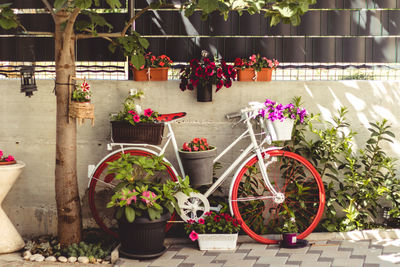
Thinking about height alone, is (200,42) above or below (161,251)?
above

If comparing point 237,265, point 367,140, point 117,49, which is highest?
point 117,49

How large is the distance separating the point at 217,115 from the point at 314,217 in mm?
1418

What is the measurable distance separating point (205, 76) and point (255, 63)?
57cm

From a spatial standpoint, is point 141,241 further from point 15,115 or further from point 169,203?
point 15,115

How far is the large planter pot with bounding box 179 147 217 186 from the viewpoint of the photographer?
568cm

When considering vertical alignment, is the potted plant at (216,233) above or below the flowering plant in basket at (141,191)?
below

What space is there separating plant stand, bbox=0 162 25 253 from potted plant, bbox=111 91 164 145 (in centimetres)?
100

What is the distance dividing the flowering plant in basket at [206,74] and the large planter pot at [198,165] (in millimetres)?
695

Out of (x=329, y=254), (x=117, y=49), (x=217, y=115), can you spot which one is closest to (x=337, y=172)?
(x=329, y=254)

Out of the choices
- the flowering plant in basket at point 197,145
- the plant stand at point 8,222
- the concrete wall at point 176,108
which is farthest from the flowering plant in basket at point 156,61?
the plant stand at point 8,222

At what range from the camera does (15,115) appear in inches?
245

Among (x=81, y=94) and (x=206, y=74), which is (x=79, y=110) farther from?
(x=206, y=74)

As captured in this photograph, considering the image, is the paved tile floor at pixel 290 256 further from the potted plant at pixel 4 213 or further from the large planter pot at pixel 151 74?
the large planter pot at pixel 151 74

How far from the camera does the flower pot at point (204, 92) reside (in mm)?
5945
